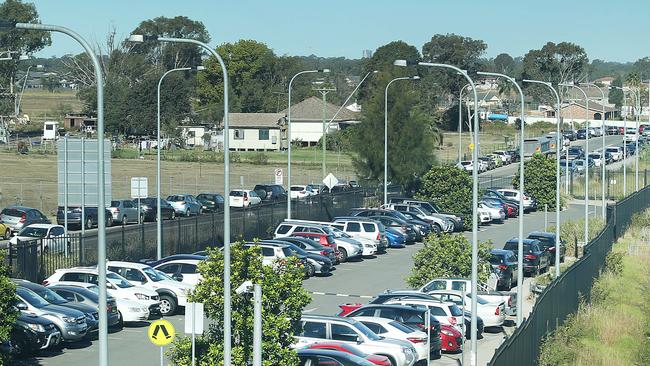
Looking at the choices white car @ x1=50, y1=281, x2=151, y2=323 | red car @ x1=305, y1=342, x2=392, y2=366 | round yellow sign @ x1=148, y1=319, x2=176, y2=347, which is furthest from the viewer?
white car @ x1=50, y1=281, x2=151, y2=323

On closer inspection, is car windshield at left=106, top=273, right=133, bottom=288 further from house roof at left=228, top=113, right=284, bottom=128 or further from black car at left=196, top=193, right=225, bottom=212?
house roof at left=228, top=113, right=284, bottom=128

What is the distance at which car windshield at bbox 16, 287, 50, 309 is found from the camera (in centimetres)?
2545

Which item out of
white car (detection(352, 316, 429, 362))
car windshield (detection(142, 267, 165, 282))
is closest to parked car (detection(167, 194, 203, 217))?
car windshield (detection(142, 267, 165, 282))

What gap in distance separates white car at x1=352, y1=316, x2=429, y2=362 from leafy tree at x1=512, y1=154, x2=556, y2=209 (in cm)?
4360

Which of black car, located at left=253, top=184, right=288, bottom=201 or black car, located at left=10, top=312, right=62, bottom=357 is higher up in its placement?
black car, located at left=253, top=184, right=288, bottom=201

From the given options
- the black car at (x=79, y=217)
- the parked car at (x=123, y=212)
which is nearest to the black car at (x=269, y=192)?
the parked car at (x=123, y=212)

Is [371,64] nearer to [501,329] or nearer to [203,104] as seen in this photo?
[203,104]

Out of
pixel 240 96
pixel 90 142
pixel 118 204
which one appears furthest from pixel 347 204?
pixel 240 96

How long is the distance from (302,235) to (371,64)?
90879 millimetres

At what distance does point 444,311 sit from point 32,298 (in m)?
9.89

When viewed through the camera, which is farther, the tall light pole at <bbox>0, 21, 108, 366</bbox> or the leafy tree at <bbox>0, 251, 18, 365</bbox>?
the leafy tree at <bbox>0, 251, 18, 365</bbox>

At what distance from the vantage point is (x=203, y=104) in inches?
5305

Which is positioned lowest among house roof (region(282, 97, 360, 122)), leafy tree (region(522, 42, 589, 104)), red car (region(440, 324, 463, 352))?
red car (region(440, 324, 463, 352))

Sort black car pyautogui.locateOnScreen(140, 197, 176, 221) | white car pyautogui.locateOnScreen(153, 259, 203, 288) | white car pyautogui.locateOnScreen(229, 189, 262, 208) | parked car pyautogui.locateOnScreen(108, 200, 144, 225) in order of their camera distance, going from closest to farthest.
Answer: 1. white car pyautogui.locateOnScreen(153, 259, 203, 288)
2. parked car pyautogui.locateOnScreen(108, 200, 144, 225)
3. black car pyautogui.locateOnScreen(140, 197, 176, 221)
4. white car pyautogui.locateOnScreen(229, 189, 262, 208)
